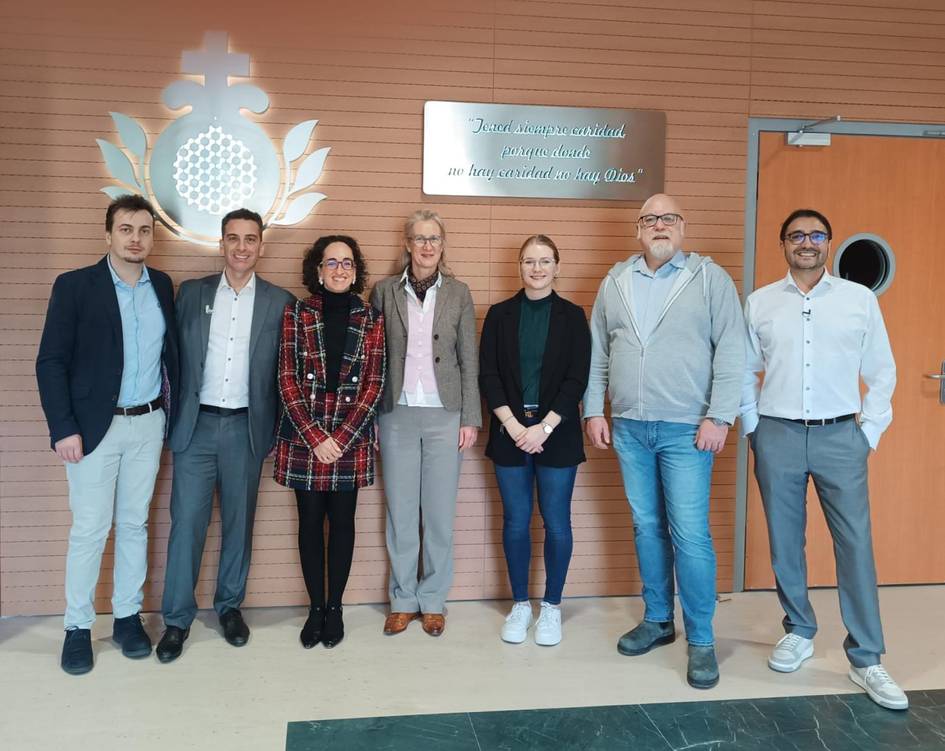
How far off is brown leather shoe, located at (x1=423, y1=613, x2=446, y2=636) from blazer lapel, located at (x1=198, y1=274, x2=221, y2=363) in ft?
5.11

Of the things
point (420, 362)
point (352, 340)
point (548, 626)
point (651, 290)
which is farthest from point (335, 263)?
point (548, 626)

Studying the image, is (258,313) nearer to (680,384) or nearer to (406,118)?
(406,118)

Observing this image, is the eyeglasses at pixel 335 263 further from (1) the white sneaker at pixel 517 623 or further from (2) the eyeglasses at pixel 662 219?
(1) the white sneaker at pixel 517 623

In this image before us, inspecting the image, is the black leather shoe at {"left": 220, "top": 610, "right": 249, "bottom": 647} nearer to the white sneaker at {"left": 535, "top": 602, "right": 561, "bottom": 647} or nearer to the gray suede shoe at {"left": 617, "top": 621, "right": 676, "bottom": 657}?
the white sneaker at {"left": 535, "top": 602, "right": 561, "bottom": 647}

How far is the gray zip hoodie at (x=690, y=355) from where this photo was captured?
3.21 m

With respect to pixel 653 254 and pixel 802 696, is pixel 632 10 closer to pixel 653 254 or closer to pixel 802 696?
pixel 653 254

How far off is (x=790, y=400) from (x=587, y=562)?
1.46 meters

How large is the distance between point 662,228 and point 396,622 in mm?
2135

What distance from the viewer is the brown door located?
13.5 ft

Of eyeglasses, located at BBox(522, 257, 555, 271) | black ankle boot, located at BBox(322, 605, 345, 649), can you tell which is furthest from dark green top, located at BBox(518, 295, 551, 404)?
black ankle boot, located at BBox(322, 605, 345, 649)

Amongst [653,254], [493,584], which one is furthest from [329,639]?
[653,254]

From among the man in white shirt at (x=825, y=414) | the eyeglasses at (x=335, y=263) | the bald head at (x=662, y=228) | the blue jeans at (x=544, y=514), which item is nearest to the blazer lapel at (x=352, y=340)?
the eyeglasses at (x=335, y=263)

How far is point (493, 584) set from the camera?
4059 mm

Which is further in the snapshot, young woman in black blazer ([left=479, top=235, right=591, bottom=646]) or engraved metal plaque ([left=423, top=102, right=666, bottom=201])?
engraved metal plaque ([left=423, top=102, right=666, bottom=201])
